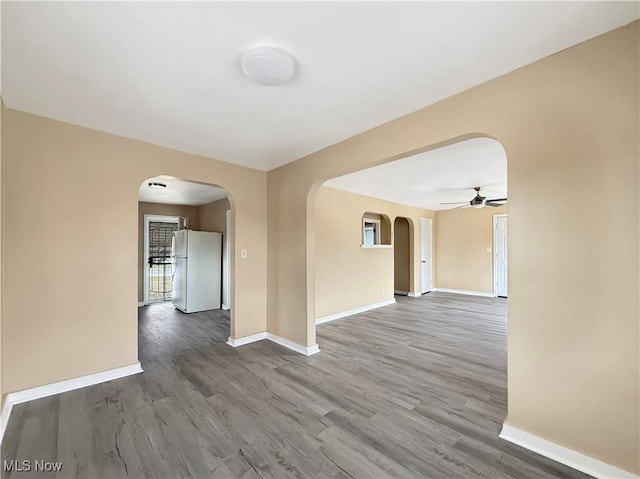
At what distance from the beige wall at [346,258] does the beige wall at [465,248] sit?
2651 millimetres

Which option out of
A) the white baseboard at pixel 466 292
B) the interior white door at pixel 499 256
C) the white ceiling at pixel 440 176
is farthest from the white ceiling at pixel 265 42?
the white baseboard at pixel 466 292

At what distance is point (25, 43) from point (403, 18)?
2.06 metres

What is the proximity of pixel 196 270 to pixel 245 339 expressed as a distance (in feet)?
8.33

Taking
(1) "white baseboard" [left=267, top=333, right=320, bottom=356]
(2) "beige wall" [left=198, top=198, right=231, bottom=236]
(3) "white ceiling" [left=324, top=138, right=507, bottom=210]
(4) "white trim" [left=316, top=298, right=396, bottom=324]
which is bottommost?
(4) "white trim" [left=316, top=298, right=396, bottom=324]

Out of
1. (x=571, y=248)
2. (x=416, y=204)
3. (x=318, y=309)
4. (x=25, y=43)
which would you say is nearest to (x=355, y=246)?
(x=318, y=309)

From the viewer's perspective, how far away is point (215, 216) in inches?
250

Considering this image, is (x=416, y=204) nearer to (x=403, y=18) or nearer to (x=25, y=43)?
(x=403, y=18)

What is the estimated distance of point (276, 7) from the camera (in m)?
1.26

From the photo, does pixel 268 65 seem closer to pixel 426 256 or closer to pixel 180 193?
pixel 180 193

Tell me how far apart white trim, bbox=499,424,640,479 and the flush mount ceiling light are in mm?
2706

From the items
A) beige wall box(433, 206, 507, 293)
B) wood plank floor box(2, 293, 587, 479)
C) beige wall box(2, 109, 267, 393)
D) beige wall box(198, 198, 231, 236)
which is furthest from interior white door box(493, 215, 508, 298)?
beige wall box(2, 109, 267, 393)

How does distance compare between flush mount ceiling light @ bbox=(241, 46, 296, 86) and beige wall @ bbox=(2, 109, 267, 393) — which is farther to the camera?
beige wall @ bbox=(2, 109, 267, 393)

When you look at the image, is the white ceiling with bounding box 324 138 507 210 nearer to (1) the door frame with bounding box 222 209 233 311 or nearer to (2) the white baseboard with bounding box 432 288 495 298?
(1) the door frame with bounding box 222 209 233 311

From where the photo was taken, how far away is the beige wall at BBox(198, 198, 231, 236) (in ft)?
19.5
